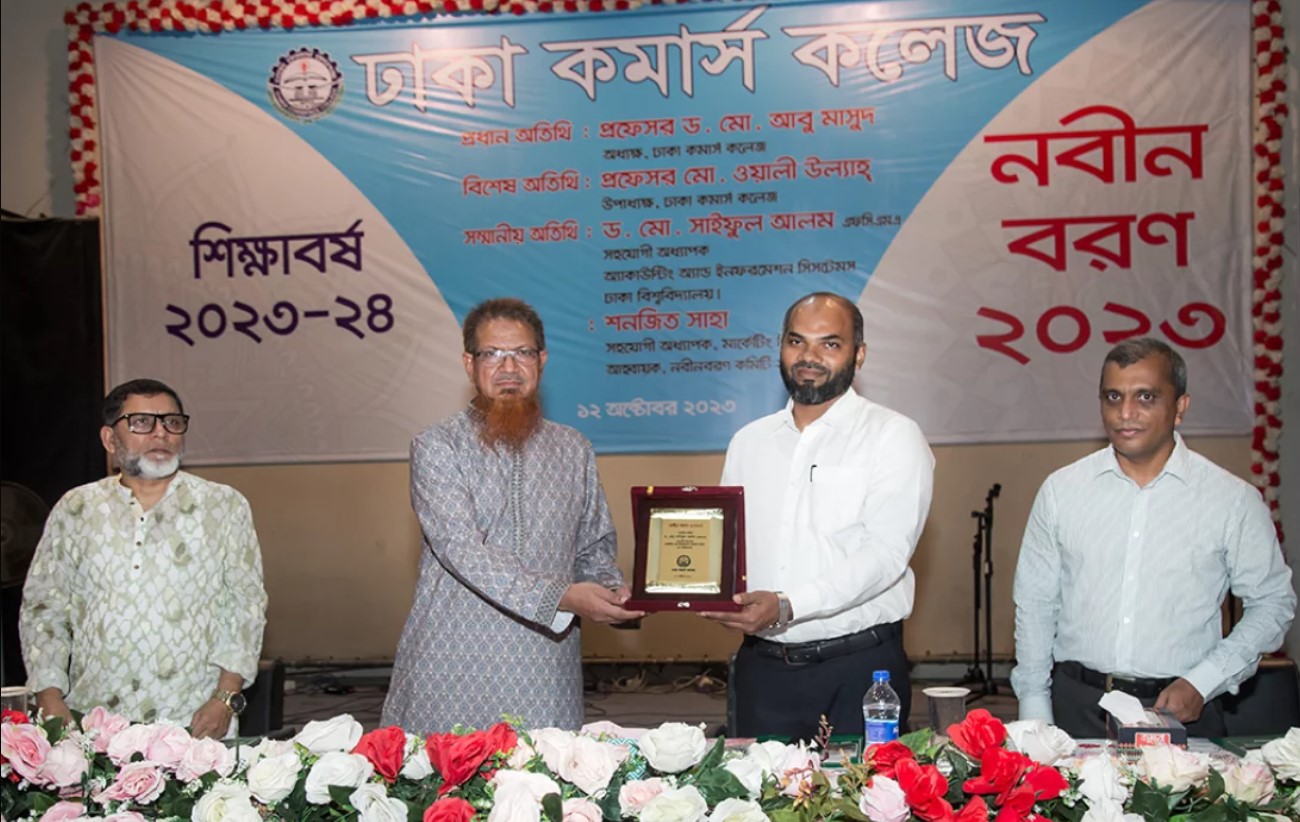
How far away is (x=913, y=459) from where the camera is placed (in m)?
3.22

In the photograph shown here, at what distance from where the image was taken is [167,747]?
6.93ft

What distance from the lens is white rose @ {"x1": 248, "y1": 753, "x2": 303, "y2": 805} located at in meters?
1.97

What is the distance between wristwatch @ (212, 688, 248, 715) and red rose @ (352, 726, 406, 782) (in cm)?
146

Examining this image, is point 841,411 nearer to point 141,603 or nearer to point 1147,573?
point 1147,573

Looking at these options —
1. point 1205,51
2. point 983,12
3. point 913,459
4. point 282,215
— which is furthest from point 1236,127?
point 282,215

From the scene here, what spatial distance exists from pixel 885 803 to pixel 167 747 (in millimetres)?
1107

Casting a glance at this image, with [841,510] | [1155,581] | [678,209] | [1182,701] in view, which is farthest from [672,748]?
[678,209]

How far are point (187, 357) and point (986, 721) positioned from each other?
6121 millimetres

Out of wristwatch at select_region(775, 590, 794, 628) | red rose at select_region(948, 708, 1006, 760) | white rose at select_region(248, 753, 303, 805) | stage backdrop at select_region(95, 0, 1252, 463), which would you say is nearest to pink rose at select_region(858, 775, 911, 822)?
red rose at select_region(948, 708, 1006, 760)

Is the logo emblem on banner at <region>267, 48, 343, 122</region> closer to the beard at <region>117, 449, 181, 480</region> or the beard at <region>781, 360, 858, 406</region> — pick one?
the beard at <region>117, 449, 181, 480</region>

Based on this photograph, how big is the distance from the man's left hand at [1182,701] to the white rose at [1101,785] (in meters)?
1.09

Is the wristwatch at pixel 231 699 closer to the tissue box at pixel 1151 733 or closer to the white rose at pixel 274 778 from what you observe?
the white rose at pixel 274 778

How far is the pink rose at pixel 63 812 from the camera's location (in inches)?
81.7

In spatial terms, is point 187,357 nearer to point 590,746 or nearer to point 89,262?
point 89,262
